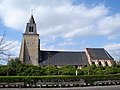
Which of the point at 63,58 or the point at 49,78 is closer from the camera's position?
the point at 49,78

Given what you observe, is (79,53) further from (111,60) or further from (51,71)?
(51,71)

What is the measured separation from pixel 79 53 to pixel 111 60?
1231cm

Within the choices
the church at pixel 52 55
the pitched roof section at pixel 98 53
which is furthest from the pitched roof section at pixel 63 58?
the pitched roof section at pixel 98 53

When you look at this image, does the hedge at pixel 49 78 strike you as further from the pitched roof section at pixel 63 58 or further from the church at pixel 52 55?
the pitched roof section at pixel 63 58

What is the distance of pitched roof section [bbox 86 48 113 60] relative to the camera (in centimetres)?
8025

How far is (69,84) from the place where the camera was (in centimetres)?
2872

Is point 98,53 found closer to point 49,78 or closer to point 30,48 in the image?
point 30,48

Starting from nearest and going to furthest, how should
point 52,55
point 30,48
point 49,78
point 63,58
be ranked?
point 49,78 → point 30,48 → point 63,58 → point 52,55

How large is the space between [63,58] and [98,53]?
12966 mm

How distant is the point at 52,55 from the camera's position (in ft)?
269

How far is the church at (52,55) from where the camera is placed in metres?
75.4

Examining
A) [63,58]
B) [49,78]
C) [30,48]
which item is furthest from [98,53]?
[49,78]

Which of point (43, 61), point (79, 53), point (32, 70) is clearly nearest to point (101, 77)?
point (32, 70)

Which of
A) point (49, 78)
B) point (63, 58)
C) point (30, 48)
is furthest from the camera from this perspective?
point (63, 58)
